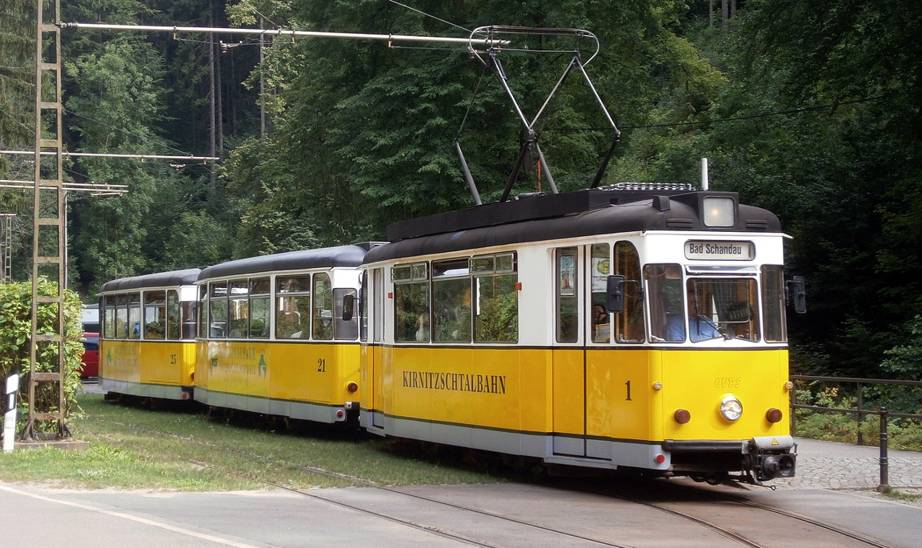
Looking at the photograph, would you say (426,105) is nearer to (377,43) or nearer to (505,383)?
(377,43)

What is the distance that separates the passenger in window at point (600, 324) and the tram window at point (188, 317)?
16.3 m

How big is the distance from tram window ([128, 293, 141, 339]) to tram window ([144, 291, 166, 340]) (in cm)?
49

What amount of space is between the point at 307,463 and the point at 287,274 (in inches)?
239

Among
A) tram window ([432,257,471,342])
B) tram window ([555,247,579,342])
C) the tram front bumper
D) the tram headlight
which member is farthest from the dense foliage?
the tram headlight

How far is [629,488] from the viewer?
15211mm

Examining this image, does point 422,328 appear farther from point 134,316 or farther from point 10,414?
point 134,316

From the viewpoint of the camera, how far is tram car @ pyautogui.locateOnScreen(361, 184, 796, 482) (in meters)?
13.7

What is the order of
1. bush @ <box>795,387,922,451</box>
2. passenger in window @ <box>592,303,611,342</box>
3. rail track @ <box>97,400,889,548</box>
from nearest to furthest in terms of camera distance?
rail track @ <box>97,400,889,548</box> < passenger in window @ <box>592,303,611,342</box> < bush @ <box>795,387,922,451</box>

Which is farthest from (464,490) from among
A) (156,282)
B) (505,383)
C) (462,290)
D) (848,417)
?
(156,282)

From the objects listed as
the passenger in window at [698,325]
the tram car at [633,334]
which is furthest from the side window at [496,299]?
the passenger in window at [698,325]

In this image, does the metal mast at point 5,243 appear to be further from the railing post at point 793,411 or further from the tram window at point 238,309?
the railing post at point 793,411

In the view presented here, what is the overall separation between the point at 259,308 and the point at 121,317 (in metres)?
10.1

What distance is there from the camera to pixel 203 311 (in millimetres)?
27469

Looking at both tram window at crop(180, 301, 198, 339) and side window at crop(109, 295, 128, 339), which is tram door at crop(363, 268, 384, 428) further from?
side window at crop(109, 295, 128, 339)
